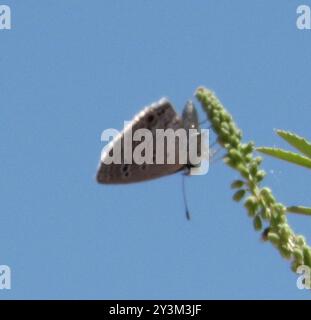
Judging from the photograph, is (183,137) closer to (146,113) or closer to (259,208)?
(146,113)

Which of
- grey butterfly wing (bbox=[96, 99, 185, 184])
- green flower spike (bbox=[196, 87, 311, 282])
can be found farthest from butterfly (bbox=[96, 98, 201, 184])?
green flower spike (bbox=[196, 87, 311, 282])

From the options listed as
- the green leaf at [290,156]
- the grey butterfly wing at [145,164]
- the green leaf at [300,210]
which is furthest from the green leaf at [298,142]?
the grey butterfly wing at [145,164]

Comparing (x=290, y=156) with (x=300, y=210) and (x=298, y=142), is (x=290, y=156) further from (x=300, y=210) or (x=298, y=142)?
(x=300, y=210)

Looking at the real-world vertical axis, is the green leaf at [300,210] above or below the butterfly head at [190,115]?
below

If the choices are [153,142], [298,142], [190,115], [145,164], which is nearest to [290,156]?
[298,142]

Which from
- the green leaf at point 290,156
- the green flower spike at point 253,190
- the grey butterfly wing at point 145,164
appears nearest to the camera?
the green flower spike at point 253,190

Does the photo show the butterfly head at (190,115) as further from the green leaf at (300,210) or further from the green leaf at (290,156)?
the green leaf at (300,210)

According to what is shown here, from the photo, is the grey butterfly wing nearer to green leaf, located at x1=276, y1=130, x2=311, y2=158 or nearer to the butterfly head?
the butterfly head
